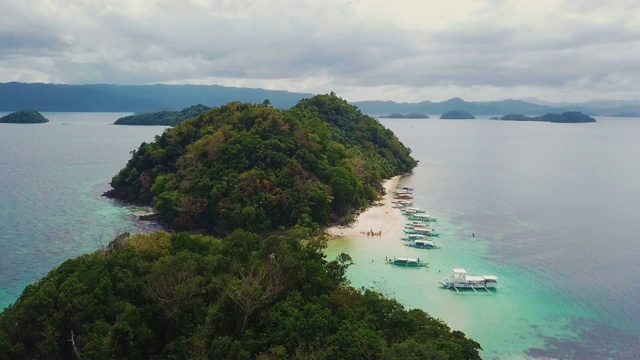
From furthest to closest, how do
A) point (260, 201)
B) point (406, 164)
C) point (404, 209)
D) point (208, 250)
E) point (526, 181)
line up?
point (406, 164), point (526, 181), point (404, 209), point (260, 201), point (208, 250)

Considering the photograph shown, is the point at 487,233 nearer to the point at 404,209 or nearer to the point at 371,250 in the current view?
the point at 404,209

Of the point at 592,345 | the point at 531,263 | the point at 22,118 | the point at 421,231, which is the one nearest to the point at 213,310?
the point at 592,345

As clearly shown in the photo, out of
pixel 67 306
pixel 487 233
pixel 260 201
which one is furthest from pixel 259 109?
pixel 67 306

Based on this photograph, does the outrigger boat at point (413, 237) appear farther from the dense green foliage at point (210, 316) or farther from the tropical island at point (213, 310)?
the dense green foliage at point (210, 316)

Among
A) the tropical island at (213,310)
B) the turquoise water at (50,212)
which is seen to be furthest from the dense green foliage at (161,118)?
the tropical island at (213,310)

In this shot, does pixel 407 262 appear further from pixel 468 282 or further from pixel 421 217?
pixel 421 217

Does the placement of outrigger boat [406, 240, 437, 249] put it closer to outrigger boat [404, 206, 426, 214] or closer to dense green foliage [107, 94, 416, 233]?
dense green foliage [107, 94, 416, 233]
